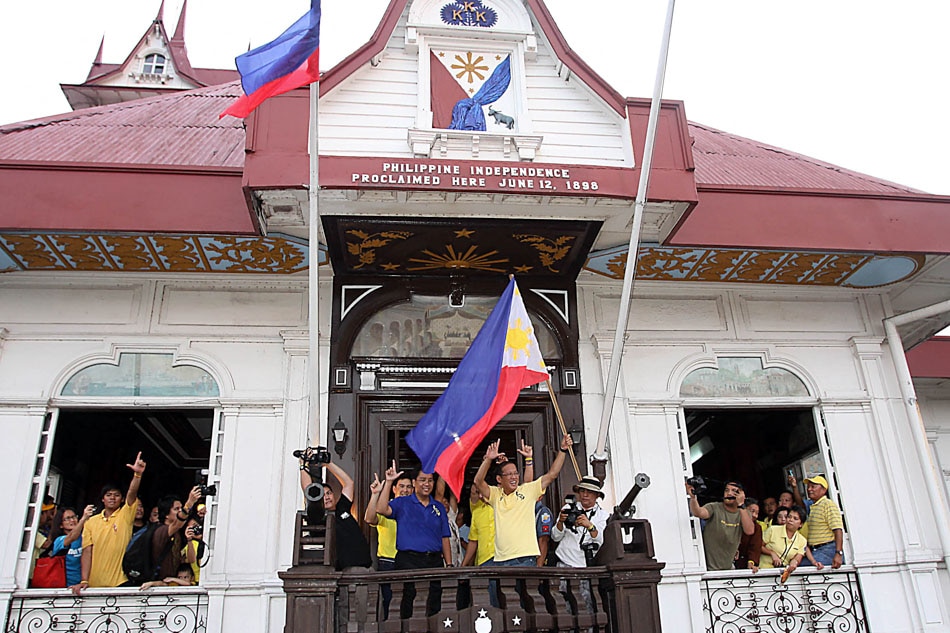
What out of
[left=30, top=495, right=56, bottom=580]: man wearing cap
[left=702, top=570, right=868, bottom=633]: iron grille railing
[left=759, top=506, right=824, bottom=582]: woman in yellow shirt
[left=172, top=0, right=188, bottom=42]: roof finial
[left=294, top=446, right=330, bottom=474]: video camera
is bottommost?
[left=702, top=570, right=868, bottom=633]: iron grille railing

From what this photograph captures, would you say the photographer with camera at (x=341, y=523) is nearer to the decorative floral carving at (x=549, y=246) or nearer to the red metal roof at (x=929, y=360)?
the decorative floral carving at (x=549, y=246)

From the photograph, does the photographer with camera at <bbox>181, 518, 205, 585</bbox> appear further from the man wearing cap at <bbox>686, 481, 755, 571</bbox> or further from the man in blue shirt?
the man wearing cap at <bbox>686, 481, 755, 571</bbox>

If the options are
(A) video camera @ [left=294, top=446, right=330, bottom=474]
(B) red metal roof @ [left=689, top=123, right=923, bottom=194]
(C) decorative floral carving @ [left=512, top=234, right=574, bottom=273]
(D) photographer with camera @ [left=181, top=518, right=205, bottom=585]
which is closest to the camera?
(A) video camera @ [left=294, top=446, right=330, bottom=474]

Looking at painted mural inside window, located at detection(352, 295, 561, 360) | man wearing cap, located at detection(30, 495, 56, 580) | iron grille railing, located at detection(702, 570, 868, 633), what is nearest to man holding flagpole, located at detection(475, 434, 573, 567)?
painted mural inside window, located at detection(352, 295, 561, 360)

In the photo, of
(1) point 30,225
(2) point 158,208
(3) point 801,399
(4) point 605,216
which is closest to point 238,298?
(2) point 158,208

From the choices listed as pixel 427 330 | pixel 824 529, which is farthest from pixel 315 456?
pixel 824 529

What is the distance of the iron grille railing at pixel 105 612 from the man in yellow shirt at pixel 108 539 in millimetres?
202

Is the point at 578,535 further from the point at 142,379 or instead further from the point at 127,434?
the point at 127,434

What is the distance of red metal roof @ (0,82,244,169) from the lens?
30.0 feet

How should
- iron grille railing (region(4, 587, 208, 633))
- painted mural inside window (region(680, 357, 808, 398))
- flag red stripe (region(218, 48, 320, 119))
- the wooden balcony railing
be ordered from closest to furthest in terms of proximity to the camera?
the wooden balcony railing < flag red stripe (region(218, 48, 320, 119)) < iron grille railing (region(4, 587, 208, 633)) < painted mural inside window (region(680, 357, 808, 398))

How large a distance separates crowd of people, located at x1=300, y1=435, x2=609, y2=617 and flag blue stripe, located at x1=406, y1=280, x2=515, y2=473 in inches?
12.9

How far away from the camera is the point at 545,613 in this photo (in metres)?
6.09

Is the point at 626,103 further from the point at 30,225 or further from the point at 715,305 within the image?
the point at 30,225

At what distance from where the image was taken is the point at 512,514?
7043 millimetres
